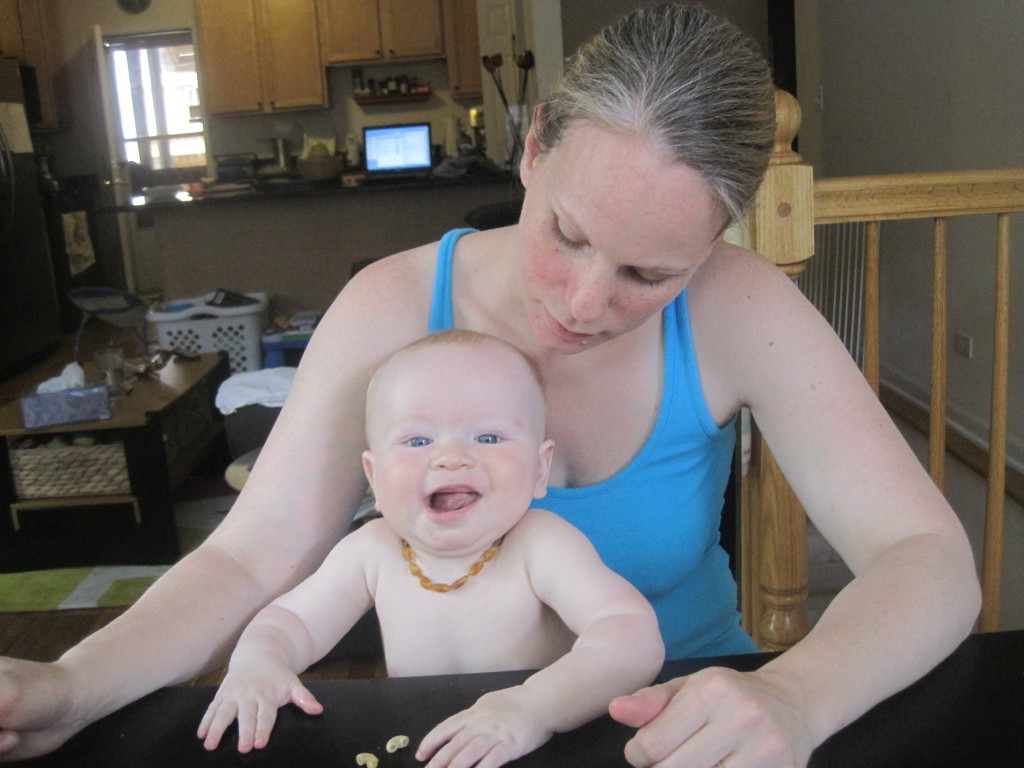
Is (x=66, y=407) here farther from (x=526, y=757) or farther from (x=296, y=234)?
(x=526, y=757)

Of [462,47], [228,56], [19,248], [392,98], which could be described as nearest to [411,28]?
[462,47]

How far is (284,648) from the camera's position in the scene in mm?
820

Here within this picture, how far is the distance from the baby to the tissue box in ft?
7.63

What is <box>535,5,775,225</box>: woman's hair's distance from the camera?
81 cm

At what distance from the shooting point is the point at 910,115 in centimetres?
350

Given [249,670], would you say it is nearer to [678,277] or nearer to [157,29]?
[678,277]

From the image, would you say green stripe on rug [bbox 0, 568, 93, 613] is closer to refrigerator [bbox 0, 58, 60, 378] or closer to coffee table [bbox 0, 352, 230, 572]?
coffee table [bbox 0, 352, 230, 572]

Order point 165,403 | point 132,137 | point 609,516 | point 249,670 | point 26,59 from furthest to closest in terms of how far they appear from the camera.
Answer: point 132,137 < point 26,59 < point 165,403 < point 609,516 < point 249,670

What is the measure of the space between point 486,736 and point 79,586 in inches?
108

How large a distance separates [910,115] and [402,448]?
3.25 m

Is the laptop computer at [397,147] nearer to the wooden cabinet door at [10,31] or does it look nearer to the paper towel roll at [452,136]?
the paper towel roll at [452,136]

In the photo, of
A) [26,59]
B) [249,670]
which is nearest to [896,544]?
[249,670]

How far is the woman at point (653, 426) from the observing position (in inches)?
26.9

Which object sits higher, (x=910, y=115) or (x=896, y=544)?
(x=910, y=115)
